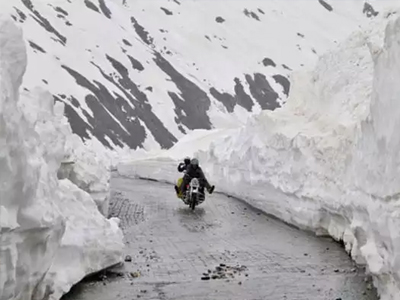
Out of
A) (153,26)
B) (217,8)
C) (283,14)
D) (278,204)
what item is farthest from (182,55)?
(278,204)

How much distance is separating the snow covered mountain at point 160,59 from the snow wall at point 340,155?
37.6 meters

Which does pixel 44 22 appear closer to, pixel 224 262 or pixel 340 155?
pixel 340 155

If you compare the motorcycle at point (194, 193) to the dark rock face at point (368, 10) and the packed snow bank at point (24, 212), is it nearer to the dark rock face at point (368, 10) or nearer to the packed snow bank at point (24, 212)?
the packed snow bank at point (24, 212)

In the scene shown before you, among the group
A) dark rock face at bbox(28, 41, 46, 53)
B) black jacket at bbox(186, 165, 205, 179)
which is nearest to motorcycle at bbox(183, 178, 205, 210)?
black jacket at bbox(186, 165, 205, 179)

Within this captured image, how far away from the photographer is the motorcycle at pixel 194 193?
58.1ft

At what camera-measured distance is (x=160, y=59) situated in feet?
261

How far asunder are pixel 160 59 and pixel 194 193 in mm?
63111

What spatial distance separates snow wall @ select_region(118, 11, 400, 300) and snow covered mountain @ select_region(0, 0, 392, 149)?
37.6 m

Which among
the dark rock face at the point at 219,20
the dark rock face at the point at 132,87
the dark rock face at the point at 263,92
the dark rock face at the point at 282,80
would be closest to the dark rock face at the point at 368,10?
the dark rock face at the point at 219,20

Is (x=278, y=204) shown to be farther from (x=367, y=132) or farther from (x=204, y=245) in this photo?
(x=367, y=132)

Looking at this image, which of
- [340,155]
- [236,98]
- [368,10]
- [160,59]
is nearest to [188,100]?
[160,59]

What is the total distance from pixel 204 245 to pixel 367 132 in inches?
160

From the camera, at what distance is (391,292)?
7980 millimetres

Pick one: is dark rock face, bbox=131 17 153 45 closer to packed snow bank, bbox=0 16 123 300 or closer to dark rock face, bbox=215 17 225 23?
dark rock face, bbox=215 17 225 23
